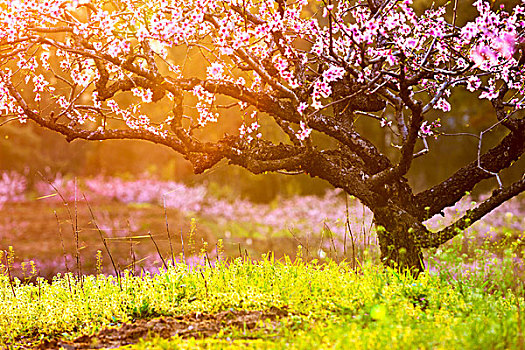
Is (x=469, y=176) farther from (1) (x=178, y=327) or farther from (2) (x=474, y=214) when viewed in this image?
(1) (x=178, y=327)

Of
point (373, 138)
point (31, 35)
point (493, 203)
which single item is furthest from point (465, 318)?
point (373, 138)

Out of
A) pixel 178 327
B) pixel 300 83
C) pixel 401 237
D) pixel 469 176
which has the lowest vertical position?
pixel 178 327

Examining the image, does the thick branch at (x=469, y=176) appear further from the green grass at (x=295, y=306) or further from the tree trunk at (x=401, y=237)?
the green grass at (x=295, y=306)

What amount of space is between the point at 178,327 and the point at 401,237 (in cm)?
344

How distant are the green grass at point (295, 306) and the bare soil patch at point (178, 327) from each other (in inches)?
4.5

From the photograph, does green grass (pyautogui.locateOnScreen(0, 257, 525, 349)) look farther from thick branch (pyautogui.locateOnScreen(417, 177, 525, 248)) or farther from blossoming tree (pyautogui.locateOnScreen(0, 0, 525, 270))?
blossoming tree (pyautogui.locateOnScreen(0, 0, 525, 270))

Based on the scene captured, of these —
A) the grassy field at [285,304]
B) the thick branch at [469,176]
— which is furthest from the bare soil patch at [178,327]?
the thick branch at [469,176]

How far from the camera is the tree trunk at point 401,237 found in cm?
734

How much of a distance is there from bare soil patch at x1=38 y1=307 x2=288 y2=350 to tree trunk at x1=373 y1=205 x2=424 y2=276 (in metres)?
2.21

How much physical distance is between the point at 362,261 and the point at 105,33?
4826 mm

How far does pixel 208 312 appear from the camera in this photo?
20.3 ft

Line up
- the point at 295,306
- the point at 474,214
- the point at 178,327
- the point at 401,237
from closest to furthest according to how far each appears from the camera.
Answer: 1. the point at 178,327
2. the point at 295,306
3. the point at 474,214
4. the point at 401,237

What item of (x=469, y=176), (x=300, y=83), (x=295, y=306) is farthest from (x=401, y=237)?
(x=300, y=83)

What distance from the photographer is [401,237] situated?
7.38m
